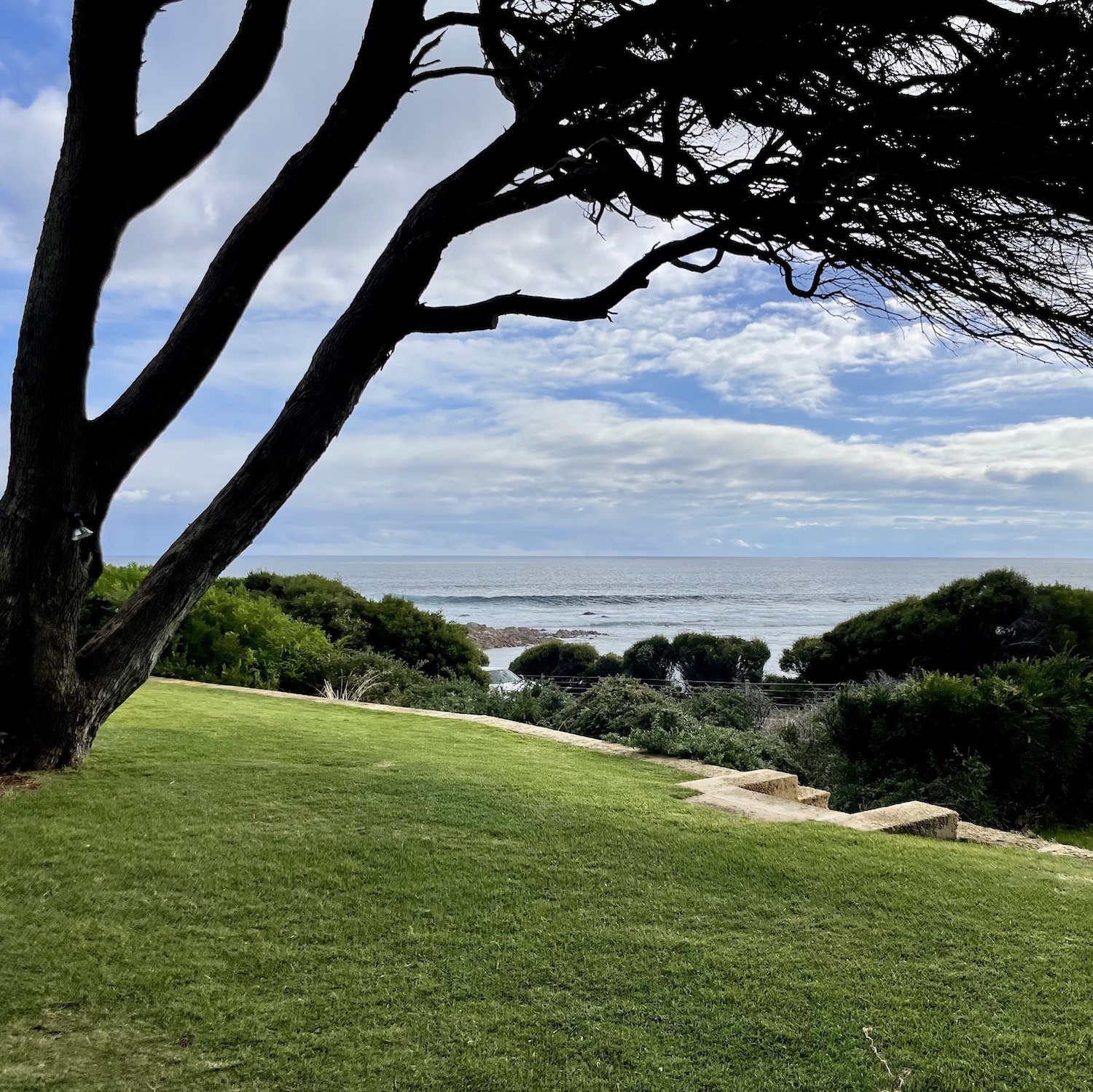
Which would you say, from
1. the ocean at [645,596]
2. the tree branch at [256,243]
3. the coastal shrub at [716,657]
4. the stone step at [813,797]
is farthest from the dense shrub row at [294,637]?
the ocean at [645,596]

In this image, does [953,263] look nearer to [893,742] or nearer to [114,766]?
[893,742]

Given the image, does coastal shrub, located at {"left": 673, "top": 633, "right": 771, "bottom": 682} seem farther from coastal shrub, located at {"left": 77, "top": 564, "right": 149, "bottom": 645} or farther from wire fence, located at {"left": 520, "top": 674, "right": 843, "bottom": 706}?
coastal shrub, located at {"left": 77, "top": 564, "right": 149, "bottom": 645}

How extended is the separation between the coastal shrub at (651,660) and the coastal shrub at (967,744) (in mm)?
10873

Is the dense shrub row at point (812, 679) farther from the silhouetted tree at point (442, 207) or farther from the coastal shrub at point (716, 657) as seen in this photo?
the silhouetted tree at point (442, 207)

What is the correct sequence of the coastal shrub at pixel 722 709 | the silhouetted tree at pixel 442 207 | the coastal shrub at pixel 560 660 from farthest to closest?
1. the coastal shrub at pixel 560 660
2. the coastal shrub at pixel 722 709
3. the silhouetted tree at pixel 442 207

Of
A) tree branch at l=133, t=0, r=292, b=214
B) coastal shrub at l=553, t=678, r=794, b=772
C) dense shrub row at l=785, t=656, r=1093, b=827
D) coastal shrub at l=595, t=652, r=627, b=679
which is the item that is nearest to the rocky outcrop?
coastal shrub at l=595, t=652, r=627, b=679

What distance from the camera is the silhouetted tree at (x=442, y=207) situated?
13.8 ft

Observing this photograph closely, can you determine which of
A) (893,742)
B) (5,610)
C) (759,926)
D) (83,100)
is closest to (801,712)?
(893,742)

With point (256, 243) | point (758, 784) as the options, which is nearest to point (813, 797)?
point (758, 784)

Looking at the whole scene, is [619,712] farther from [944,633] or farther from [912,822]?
[944,633]

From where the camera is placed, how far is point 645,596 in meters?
52.1

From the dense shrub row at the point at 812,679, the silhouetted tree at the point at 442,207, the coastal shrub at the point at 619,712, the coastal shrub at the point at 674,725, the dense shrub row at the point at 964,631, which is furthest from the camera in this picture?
the dense shrub row at the point at 964,631

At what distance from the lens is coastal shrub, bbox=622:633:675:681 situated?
715 inches

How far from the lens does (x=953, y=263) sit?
4883mm
